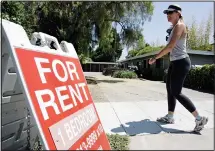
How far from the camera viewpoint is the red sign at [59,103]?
180 cm

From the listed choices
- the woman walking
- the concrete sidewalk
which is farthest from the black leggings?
the concrete sidewalk

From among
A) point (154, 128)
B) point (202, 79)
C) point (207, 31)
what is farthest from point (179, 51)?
point (207, 31)

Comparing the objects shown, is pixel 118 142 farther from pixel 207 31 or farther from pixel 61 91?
pixel 207 31

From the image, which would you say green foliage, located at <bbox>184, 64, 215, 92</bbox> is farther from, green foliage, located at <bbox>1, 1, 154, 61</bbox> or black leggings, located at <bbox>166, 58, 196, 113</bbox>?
black leggings, located at <bbox>166, 58, 196, 113</bbox>

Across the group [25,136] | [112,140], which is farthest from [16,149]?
[112,140]

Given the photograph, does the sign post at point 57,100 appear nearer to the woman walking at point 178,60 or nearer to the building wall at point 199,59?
the woman walking at point 178,60

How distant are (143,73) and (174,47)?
28.1m

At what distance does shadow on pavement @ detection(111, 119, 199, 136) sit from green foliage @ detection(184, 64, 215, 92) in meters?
8.48

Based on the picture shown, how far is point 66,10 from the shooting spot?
20297 millimetres

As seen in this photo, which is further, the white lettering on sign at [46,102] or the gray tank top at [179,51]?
the gray tank top at [179,51]

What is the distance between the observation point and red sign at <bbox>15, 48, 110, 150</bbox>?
1803 millimetres

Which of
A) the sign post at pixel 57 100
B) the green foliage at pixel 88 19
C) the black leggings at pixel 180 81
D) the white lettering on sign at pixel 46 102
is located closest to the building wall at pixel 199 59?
the green foliage at pixel 88 19

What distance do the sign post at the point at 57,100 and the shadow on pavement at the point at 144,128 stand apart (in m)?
1.33

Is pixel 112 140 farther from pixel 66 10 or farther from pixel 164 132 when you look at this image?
pixel 66 10
